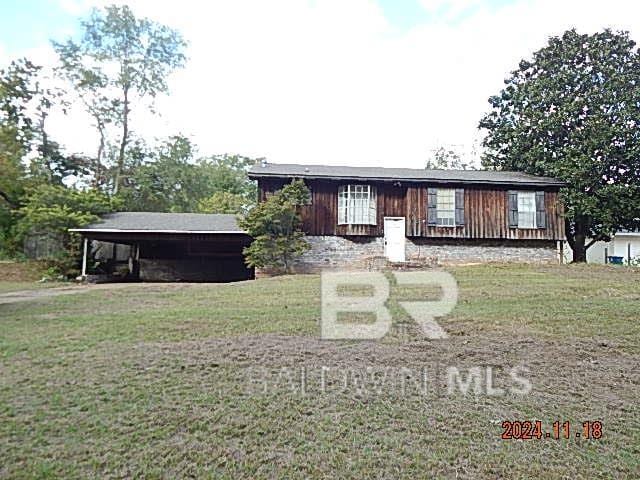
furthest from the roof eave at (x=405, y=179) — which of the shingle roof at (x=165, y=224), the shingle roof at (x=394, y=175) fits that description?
the shingle roof at (x=165, y=224)

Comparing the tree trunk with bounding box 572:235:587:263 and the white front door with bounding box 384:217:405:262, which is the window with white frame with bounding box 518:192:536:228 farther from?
the white front door with bounding box 384:217:405:262

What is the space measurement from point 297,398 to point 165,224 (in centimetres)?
1435

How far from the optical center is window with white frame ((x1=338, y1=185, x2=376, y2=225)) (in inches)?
666

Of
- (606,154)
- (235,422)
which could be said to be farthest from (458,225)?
(235,422)

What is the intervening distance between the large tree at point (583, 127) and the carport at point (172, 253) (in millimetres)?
12659

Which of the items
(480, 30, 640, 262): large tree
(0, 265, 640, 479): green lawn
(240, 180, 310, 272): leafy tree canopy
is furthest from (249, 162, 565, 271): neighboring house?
(0, 265, 640, 479): green lawn

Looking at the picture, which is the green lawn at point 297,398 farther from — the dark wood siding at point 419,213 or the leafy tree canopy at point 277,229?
the dark wood siding at point 419,213

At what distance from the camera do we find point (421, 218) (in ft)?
56.0

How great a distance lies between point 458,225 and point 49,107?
863 inches

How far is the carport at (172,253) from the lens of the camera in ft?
60.2

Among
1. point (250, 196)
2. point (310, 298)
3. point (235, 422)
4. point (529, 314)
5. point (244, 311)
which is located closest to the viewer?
point (235, 422)

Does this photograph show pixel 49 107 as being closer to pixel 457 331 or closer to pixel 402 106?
pixel 402 106

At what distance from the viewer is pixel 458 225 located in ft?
56.2

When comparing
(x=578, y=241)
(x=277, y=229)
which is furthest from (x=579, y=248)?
(x=277, y=229)
